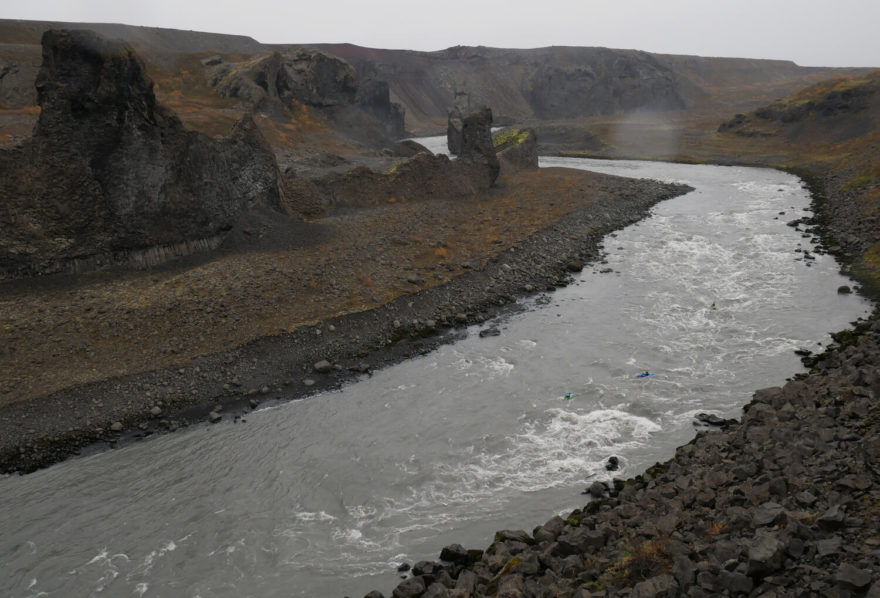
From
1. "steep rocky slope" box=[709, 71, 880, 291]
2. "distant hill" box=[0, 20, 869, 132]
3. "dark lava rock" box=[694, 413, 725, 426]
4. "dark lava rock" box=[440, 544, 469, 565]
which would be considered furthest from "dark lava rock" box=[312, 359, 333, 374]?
"distant hill" box=[0, 20, 869, 132]

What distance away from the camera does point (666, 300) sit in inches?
1185

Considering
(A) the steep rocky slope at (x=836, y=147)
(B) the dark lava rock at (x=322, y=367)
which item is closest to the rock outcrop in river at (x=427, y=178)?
(B) the dark lava rock at (x=322, y=367)

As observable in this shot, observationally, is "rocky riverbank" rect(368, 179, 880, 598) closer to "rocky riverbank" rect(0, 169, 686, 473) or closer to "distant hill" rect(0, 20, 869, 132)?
"rocky riverbank" rect(0, 169, 686, 473)

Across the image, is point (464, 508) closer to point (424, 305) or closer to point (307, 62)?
point (424, 305)

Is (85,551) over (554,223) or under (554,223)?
under

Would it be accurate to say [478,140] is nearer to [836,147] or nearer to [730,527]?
[730,527]

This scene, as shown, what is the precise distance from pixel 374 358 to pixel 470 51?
191m

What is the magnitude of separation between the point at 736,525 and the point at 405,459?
9.68m

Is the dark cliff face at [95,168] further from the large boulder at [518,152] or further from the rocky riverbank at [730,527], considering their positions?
the large boulder at [518,152]

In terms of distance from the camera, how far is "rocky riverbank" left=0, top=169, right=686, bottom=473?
20.6 m

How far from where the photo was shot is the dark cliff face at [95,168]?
26.7 m

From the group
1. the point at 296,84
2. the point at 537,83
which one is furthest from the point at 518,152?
the point at 537,83

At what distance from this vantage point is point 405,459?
17891 millimetres

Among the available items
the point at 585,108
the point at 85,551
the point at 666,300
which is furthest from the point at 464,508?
the point at 585,108
